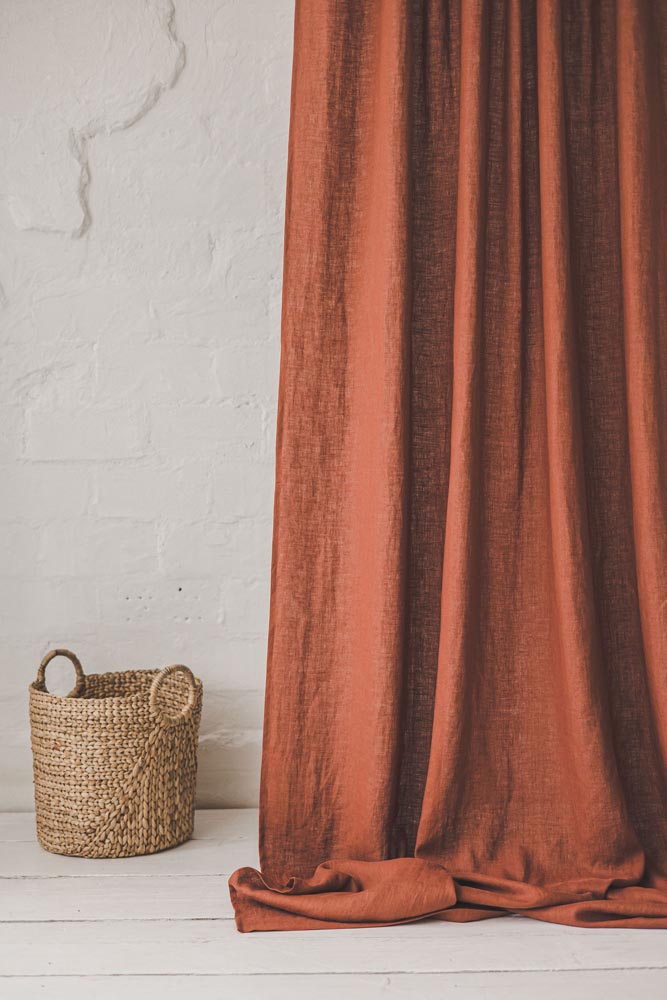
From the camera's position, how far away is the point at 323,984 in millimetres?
1132

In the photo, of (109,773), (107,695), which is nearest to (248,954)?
(109,773)

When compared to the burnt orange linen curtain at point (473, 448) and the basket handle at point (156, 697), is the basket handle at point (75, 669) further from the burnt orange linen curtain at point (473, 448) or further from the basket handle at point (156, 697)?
the burnt orange linen curtain at point (473, 448)

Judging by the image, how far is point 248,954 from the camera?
120 centimetres

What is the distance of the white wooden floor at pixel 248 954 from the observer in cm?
112

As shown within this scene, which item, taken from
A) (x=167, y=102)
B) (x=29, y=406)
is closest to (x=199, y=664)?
(x=29, y=406)

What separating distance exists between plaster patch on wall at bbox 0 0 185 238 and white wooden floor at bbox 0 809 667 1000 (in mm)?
1154

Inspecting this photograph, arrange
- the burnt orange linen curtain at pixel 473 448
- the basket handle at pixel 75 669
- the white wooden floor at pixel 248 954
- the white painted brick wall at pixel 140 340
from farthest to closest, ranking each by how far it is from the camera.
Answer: the white painted brick wall at pixel 140 340 < the basket handle at pixel 75 669 < the burnt orange linen curtain at pixel 473 448 < the white wooden floor at pixel 248 954

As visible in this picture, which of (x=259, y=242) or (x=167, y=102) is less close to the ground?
(x=167, y=102)

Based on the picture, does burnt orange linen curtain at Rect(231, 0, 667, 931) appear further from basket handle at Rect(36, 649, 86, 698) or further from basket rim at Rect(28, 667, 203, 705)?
basket handle at Rect(36, 649, 86, 698)

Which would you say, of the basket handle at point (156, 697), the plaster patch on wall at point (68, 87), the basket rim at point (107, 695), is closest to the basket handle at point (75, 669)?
the basket rim at point (107, 695)

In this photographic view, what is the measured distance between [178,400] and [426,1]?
0.81 meters

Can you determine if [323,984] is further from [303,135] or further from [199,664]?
[303,135]

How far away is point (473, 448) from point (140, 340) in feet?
2.21

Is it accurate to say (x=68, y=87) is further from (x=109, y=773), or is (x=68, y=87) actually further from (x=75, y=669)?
(x=109, y=773)
